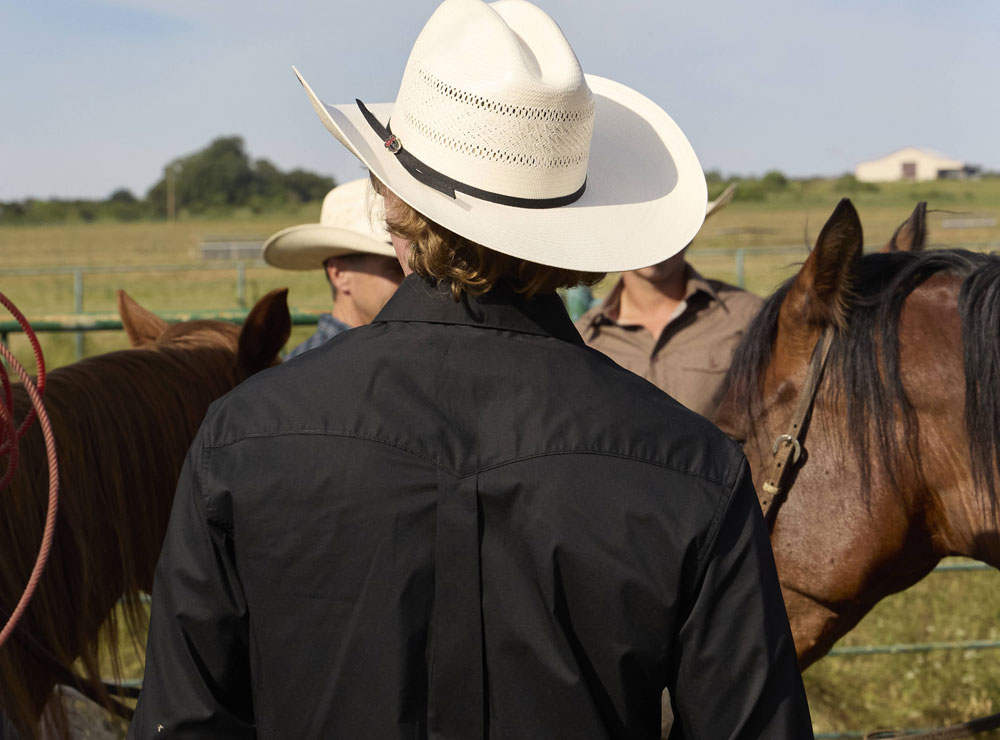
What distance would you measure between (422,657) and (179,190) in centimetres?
8097

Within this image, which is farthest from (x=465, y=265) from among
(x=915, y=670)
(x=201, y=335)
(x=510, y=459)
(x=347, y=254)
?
(x=915, y=670)

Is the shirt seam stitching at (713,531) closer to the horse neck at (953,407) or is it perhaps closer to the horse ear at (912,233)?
the horse neck at (953,407)

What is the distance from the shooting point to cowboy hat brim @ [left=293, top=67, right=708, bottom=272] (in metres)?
1.16

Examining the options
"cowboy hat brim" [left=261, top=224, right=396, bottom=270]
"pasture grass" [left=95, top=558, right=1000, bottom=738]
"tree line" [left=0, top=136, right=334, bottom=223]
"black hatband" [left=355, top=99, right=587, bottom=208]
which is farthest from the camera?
"tree line" [left=0, top=136, right=334, bottom=223]

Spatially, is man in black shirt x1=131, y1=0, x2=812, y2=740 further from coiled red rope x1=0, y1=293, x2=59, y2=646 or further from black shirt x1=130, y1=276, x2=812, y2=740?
coiled red rope x1=0, y1=293, x2=59, y2=646

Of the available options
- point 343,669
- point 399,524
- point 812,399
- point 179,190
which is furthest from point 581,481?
point 179,190

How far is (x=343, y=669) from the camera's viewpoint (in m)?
1.11

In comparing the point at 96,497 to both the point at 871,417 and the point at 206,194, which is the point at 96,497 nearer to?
the point at 871,417

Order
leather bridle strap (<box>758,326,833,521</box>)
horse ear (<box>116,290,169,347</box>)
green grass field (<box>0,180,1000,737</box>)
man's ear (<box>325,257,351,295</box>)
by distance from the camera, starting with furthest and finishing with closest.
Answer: green grass field (<box>0,180,1000,737</box>) < man's ear (<box>325,257,351,295</box>) < horse ear (<box>116,290,169,347</box>) < leather bridle strap (<box>758,326,833,521</box>)

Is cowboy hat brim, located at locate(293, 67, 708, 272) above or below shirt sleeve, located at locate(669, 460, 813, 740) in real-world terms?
above

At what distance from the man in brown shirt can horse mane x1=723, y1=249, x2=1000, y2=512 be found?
1.60 meters

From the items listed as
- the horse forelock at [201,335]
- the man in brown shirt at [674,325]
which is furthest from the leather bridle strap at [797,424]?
the man in brown shirt at [674,325]

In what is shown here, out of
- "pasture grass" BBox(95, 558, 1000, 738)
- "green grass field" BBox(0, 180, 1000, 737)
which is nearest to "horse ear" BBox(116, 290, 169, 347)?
"pasture grass" BBox(95, 558, 1000, 738)

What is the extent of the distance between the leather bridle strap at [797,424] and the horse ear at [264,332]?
3.93ft
